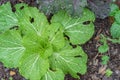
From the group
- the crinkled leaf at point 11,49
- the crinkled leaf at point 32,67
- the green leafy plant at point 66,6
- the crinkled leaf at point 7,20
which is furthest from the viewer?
the crinkled leaf at point 7,20

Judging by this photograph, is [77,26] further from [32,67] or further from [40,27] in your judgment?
[32,67]

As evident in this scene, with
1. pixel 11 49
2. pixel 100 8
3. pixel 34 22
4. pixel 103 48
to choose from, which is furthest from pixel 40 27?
pixel 103 48

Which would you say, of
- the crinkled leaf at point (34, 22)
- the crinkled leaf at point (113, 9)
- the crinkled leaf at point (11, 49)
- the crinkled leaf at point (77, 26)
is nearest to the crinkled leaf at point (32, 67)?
the crinkled leaf at point (11, 49)

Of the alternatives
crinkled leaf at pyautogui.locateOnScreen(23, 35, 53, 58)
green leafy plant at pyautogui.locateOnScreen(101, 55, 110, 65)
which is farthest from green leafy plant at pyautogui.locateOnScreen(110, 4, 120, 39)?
crinkled leaf at pyautogui.locateOnScreen(23, 35, 53, 58)

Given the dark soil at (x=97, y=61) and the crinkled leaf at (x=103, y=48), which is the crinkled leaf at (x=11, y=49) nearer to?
the dark soil at (x=97, y=61)

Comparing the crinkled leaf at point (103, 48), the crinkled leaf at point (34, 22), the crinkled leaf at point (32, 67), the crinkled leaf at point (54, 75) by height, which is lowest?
the crinkled leaf at point (54, 75)

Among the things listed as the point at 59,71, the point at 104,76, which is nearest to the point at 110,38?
the point at 104,76

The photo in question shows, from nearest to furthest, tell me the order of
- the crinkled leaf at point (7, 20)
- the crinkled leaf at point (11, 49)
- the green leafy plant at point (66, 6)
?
the green leafy plant at point (66, 6) < the crinkled leaf at point (11, 49) < the crinkled leaf at point (7, 20)
